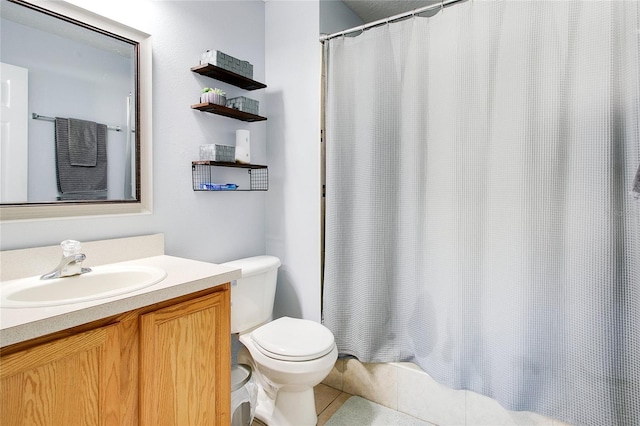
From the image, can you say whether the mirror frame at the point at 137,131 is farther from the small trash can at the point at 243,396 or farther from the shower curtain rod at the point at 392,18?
the shower curtain rod at the point at 392,18

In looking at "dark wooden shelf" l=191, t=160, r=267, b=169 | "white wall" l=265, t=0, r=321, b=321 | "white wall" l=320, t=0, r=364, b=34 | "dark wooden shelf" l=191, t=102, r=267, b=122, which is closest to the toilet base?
"white wall" l=265, t=0, r=321, b=321

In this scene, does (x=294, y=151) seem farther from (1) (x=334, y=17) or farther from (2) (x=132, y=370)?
(2) (x=132, y=370)

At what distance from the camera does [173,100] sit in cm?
170

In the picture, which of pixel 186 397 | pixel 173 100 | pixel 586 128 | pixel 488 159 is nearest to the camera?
pixel 186 397

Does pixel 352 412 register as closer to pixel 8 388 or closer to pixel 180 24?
pixel 8 388

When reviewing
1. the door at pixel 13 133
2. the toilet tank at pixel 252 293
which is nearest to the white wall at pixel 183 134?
the door at pixel 13 133

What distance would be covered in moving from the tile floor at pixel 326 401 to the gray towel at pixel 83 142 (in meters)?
1.49

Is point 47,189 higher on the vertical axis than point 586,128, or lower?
lower

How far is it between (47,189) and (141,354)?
0.78 meters

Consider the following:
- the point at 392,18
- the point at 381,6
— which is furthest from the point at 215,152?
the point at 381,6

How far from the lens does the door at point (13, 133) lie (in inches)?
46.7

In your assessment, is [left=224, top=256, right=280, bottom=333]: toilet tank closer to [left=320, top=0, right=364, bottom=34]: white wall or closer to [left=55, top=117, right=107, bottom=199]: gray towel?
[left=55, top=117, right=107, bottom=199]: gray towel

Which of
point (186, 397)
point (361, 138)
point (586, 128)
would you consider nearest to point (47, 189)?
point (186, 397)

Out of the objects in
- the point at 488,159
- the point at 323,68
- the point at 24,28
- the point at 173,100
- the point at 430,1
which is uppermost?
the point at 430,1
